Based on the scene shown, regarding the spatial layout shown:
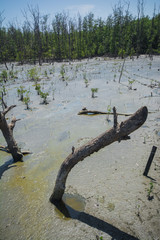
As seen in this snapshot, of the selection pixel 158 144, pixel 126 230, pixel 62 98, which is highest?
pixel 62 98

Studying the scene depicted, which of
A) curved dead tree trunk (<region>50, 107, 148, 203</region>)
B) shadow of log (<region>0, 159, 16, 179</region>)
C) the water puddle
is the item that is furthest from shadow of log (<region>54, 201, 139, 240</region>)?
shadow of log (<region>0, 159, 16, 179</region>)

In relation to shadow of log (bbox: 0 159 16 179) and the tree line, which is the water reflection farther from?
the tree line

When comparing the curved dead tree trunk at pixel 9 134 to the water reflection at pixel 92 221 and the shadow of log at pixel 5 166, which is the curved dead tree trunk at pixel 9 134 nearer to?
the shadow of log at pixel 5 166

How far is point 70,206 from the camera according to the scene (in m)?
3.44

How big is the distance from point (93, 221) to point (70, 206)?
620 mm

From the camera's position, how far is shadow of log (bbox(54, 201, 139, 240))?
278cm

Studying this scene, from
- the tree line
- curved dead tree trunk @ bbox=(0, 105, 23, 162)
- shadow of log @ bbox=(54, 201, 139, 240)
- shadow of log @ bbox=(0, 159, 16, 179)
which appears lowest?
shadow of log @ bbox=(54, 201, 139, 240)

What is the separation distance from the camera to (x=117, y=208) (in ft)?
10.7

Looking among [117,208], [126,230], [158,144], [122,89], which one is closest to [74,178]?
[117,208]

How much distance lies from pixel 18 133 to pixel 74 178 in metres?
3.64

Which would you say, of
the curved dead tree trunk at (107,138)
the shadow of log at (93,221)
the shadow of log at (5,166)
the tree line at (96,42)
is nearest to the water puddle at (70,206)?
the shadow of log at (93,221)

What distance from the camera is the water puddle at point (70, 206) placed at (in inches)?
128

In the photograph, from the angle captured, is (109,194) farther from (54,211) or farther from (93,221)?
(54,211)

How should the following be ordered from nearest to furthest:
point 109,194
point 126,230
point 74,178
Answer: point 126,230 → point 109,194 → point 74,178
